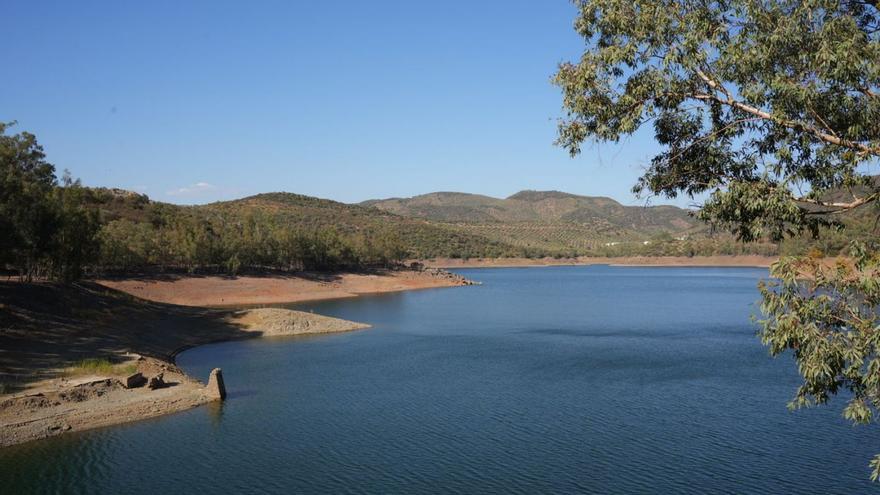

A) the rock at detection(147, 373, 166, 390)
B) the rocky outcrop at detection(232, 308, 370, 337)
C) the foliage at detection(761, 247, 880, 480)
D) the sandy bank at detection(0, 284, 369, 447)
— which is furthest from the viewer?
the rocky outcrop at detection(232, 308, 370, 337)

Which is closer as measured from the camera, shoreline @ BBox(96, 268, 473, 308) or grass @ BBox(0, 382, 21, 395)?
grass @ BBox(0, 382, 21, 395)

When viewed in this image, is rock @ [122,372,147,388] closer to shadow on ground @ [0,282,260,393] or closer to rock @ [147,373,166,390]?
rock @ [147,373,166,390]

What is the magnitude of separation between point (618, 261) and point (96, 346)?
172366 mm

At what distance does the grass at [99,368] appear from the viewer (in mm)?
27939

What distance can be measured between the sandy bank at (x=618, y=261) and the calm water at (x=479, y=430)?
119929mm

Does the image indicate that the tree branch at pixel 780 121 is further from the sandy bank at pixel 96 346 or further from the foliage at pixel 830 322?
the sandy bank at pixel 96 346

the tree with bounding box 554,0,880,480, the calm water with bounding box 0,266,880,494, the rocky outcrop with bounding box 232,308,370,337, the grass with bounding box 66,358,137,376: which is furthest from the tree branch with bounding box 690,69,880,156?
the rocky outcrop with bounding box 232,308,370,337

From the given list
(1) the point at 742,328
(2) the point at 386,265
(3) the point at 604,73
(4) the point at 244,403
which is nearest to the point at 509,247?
(2) the point at 386,265

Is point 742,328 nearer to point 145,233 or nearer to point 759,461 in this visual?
point 759,461

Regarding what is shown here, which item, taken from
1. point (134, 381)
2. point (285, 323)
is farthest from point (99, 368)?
point (285, 323)

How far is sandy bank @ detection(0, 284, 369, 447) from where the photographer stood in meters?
23.3

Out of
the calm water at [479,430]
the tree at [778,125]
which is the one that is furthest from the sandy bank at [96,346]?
the tree at [778,125]

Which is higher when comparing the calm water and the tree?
the tree

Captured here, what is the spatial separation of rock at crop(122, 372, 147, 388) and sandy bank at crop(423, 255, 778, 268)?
421ft
